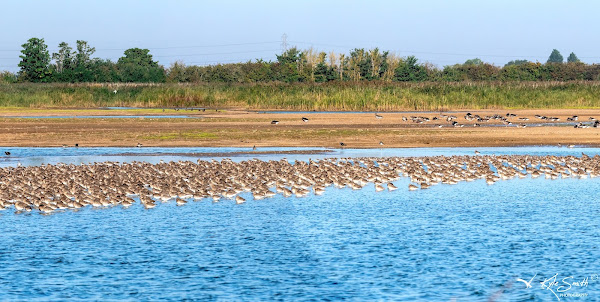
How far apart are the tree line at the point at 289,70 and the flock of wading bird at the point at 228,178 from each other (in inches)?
2927

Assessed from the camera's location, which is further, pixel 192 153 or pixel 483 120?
pixel 483 120

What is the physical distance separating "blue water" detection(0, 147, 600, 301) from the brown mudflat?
1684 cm

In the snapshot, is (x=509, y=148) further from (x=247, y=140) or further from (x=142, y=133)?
(x=142, y=133)

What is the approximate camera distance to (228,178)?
80.9 ft

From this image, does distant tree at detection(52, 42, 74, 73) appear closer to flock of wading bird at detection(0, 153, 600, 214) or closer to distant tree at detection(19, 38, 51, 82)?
distant tree at detection(19, 38, 51, 82)

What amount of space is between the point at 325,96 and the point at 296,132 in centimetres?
2285

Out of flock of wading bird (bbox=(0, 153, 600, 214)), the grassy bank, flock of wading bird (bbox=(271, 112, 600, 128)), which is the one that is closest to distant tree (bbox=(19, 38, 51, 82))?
the grassy bank

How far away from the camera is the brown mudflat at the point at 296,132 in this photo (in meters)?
39.3

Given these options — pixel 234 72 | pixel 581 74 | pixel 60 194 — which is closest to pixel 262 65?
pixel 234 72

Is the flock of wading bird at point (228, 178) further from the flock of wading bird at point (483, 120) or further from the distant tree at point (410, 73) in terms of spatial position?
the distant tree at point (410, 73)

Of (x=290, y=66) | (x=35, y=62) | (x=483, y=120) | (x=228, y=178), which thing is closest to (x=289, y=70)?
(x=290, y=66)

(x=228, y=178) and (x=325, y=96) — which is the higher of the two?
(x=325, y=96)

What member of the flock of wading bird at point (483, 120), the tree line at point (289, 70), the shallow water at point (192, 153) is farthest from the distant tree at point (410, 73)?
the shallow water at point (192, 153)

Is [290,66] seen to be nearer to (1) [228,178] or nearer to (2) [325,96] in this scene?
(2) [325,96]
